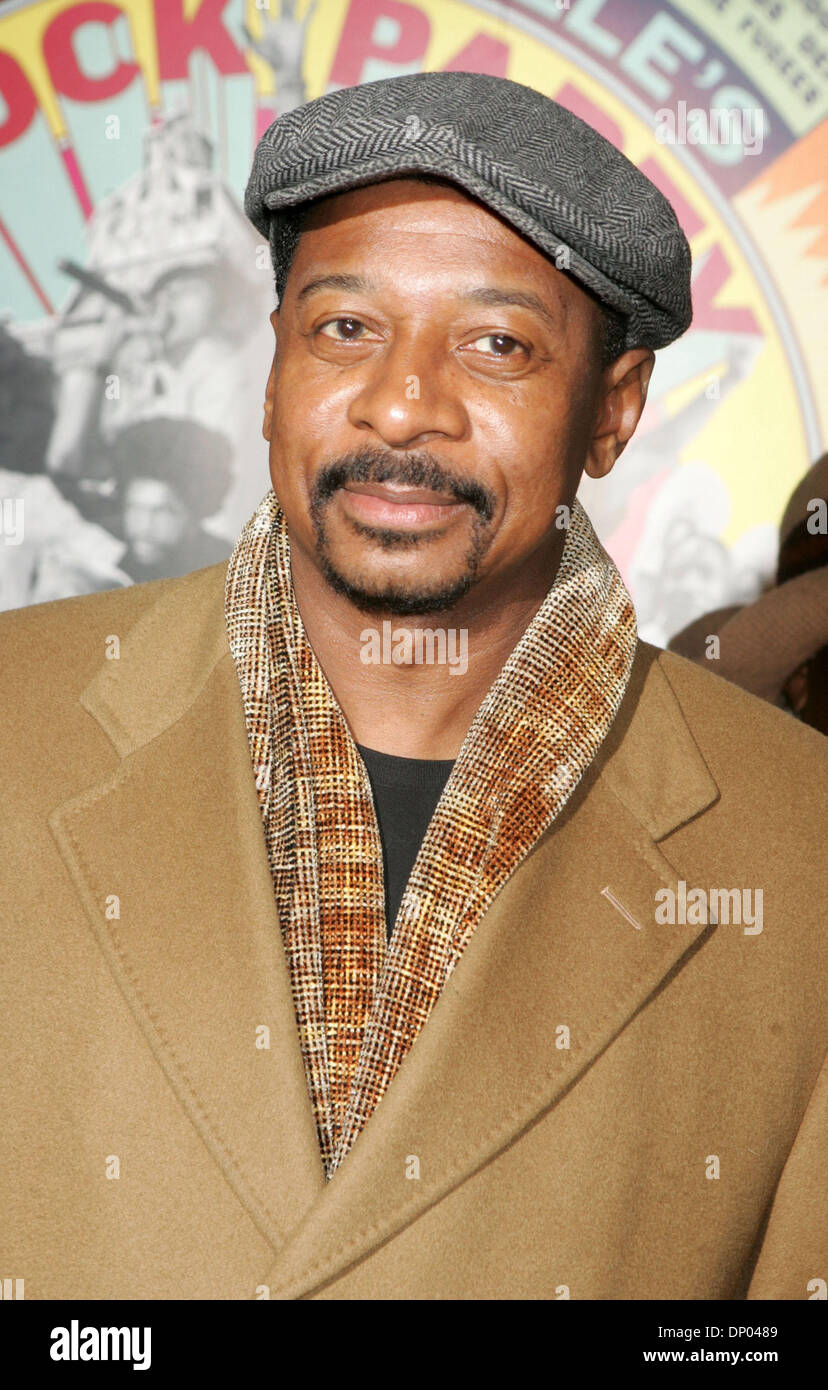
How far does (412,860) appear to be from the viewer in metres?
1.58

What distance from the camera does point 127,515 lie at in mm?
2564

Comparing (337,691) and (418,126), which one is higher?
(418,126)

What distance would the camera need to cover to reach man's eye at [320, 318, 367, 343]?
1.47 metres

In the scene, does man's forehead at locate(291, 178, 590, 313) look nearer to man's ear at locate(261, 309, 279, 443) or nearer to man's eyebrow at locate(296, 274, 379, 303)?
man's eyebrow at locate(296, 274, 379, 303)

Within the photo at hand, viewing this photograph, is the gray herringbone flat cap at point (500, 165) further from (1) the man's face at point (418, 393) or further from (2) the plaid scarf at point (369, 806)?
(2) the plaid scarf at point (369, 806)

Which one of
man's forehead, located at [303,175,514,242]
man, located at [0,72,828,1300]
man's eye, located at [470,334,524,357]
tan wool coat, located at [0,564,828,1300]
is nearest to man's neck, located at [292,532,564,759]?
man, located at [0,72,828,1300]

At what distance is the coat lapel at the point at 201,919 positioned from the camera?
1.33m

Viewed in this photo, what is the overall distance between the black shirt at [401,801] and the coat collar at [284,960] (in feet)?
0.43

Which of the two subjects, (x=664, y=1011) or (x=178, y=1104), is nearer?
(x=178, y=1104)

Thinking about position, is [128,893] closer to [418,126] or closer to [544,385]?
[544,385]

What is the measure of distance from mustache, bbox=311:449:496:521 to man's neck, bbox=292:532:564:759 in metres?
0.12
